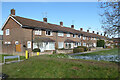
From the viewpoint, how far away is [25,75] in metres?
8.24

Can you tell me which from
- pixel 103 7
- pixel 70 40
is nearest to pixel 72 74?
pixel 103 7

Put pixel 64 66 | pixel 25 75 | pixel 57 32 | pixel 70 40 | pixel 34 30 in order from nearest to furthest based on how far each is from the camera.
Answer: pixel 25 75 < pixel 64 66 < pixel 34 30 < pixel 57 32 < pixel 70 40

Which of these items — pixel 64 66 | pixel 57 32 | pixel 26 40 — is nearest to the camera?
pixel 64 66

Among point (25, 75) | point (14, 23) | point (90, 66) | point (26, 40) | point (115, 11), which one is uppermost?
point (14, 23)

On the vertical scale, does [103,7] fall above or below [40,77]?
above

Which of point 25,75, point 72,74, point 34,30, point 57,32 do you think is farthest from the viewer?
point 57,32

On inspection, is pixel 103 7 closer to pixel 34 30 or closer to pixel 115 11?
pixel 115 11

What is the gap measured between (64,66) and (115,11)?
5.00 m

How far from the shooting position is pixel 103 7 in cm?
795

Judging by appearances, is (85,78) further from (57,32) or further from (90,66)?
(57,32)

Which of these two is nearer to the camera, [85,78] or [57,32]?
[85,78]

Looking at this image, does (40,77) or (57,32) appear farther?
(57,32)

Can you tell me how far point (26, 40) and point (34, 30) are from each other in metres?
3.13

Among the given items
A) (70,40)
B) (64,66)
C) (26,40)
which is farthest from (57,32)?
(64,66)
